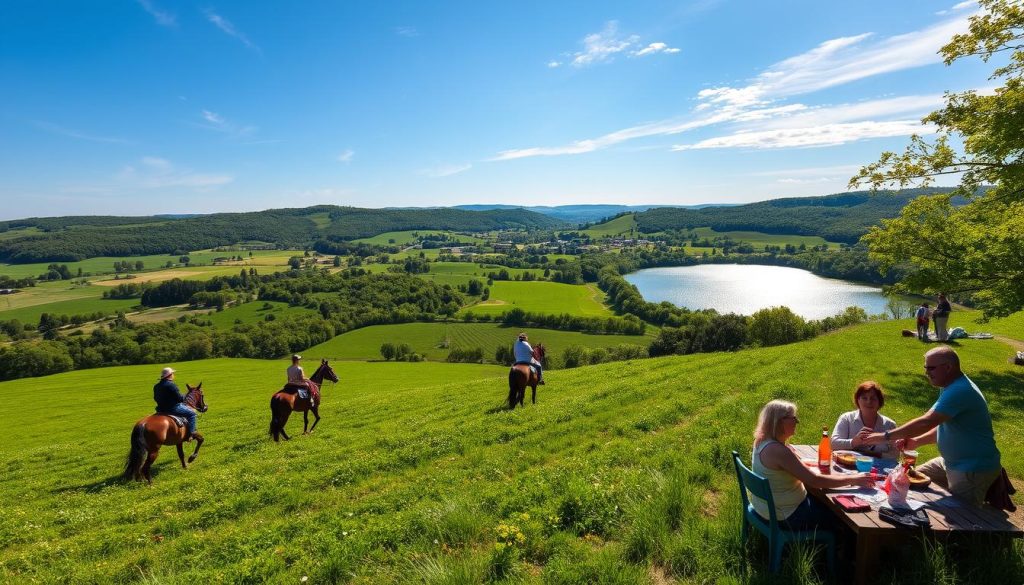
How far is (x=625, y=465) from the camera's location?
32.7ft

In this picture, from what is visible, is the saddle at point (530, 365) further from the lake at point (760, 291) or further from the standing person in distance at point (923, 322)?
the lake at point (760, 291)

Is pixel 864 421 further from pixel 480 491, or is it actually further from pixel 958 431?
pixel 480 491

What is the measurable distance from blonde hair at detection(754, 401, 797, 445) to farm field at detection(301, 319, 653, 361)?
7278 cm

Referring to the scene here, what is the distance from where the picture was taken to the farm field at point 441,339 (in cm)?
8413

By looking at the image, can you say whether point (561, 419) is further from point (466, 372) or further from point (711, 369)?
point (466, 372)

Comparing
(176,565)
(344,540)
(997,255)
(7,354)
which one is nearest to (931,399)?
(997,255)

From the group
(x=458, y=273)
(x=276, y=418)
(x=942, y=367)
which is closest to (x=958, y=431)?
(x=942, y=367)

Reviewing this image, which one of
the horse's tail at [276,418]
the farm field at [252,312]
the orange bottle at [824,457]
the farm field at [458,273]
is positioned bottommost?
the farm field at [252,312]

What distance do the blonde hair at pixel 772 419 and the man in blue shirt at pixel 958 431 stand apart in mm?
1801

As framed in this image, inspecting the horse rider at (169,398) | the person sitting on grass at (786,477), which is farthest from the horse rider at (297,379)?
the person sitting on grass at (786,477)

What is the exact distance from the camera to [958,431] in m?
6.21

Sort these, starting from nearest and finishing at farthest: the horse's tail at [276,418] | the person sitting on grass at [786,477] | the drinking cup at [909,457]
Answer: the person sitting on grass at [786,477]
the drinking cup at [909,457]
the horse's tail at [276,418]

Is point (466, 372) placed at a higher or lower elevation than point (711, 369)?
lower

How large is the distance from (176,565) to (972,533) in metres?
11.7
